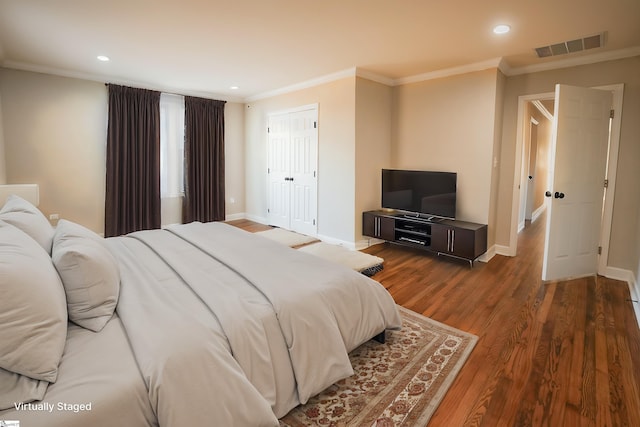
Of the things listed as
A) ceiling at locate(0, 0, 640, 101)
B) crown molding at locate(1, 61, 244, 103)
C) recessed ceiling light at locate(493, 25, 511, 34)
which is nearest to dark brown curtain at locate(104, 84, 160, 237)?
crown molding at locate(1, 61, 244, 103)

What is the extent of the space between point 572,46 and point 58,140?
6.47 meters

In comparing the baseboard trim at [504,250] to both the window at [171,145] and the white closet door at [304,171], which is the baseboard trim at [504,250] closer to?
the white closet door at [304,171]

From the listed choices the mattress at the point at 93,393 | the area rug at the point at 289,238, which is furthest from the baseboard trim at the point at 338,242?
the mattress at the point at 93,393

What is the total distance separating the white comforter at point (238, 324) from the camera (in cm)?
123

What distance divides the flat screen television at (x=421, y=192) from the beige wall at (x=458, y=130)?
28 cm

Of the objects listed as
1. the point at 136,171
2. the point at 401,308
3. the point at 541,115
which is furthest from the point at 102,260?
the point at 541,115

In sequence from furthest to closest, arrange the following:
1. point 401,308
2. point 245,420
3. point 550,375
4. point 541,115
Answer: point 541,115 < point 401,308 < point 550,375 < point 245,420

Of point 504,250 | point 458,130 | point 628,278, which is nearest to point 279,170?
point 458,130

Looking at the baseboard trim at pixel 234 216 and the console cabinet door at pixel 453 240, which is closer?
the console cabinet door at pixel 453 240

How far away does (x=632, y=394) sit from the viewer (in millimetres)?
1851

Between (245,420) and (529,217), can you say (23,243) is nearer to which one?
(245,420)

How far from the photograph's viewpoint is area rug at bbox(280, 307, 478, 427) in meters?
1.66

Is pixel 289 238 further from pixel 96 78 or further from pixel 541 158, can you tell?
pixel 541 158

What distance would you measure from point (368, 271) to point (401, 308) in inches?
33.6
